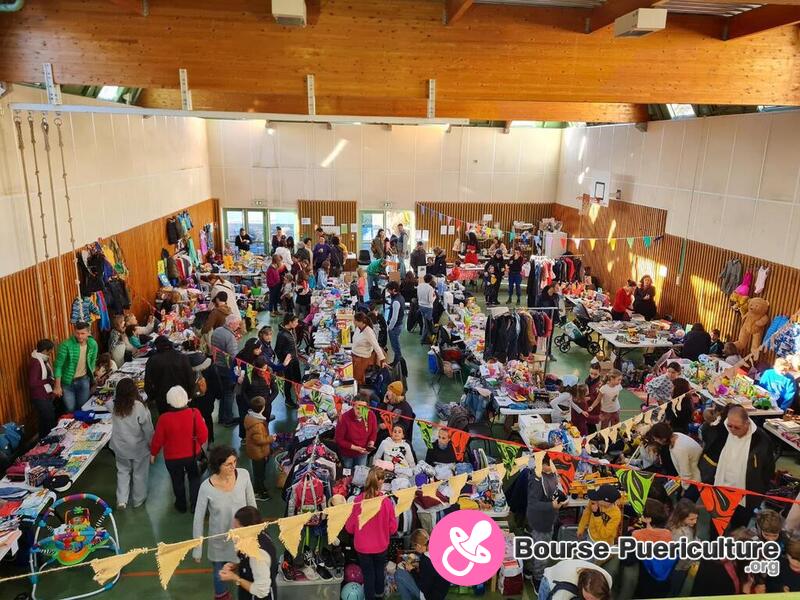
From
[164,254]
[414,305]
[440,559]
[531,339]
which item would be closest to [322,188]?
[164,254]

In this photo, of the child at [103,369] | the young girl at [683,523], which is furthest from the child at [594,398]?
the child at [103,369]

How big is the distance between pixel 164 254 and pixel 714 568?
11948 mm

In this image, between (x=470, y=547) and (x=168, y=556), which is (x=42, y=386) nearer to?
(x=168, y=556)

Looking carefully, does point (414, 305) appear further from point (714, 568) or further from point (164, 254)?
point (714, 568)

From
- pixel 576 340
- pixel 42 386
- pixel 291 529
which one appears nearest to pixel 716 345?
pixel 576 340

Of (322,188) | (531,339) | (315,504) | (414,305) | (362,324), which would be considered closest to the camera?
(315,504)

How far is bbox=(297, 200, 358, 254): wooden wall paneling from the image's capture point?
18438 mm

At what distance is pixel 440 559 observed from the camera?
13.8 ft

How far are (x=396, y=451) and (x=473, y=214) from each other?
13.9 m

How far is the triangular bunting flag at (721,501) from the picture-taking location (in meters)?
4.75

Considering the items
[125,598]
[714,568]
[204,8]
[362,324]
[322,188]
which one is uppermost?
[204,8]

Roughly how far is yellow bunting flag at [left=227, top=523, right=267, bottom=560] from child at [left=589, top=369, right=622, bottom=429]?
4773mm

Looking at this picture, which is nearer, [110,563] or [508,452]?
[110,563]

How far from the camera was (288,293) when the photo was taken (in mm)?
12453
